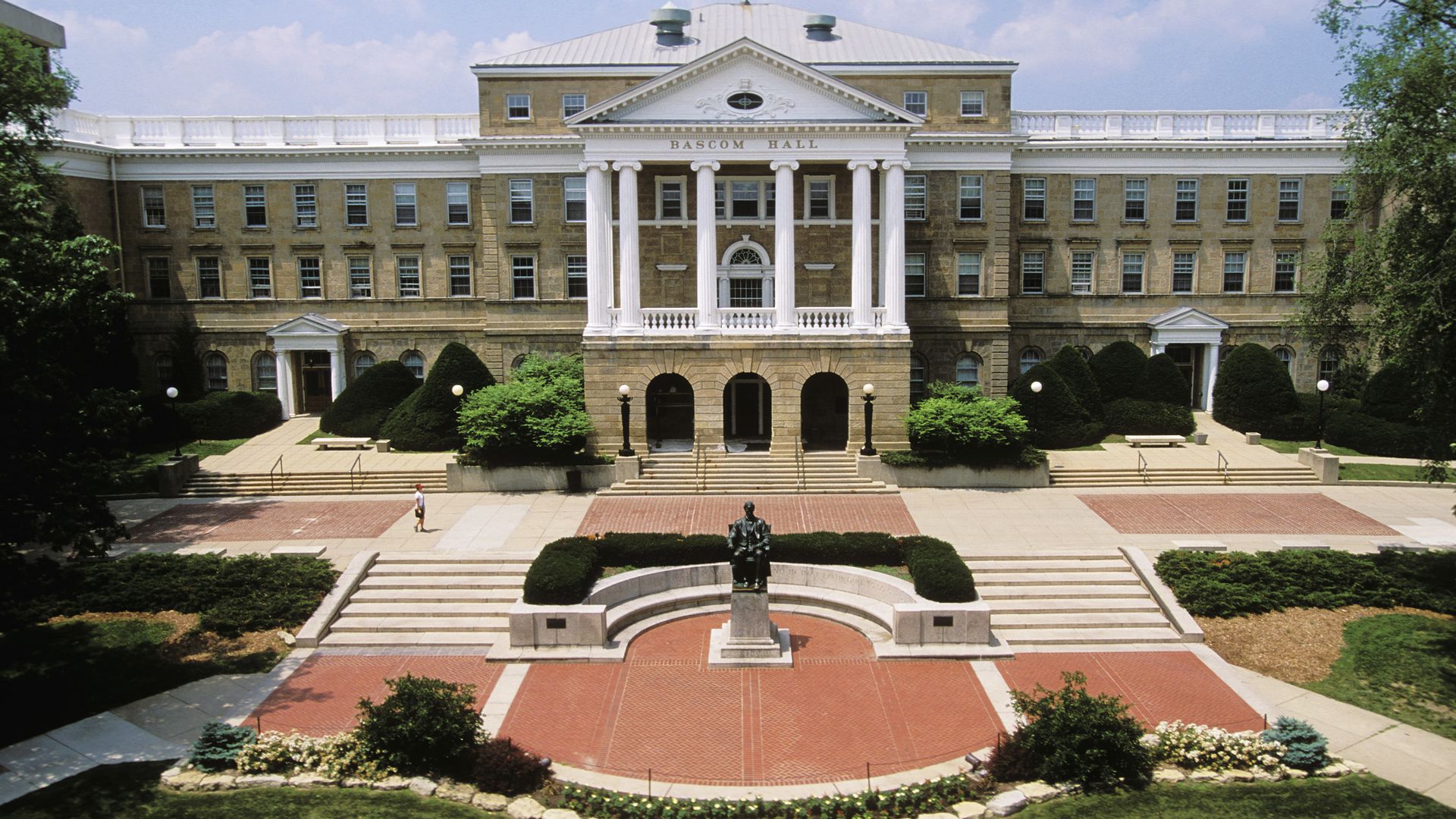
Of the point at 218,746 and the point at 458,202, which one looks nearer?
the point at 218,746

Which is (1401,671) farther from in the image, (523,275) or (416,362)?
(416,362)

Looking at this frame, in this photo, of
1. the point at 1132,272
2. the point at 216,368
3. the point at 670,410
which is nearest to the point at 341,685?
the point at 670,410

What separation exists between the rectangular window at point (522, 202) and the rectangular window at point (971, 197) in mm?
18454

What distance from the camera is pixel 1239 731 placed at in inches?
721

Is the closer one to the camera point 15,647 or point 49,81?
point 15,647

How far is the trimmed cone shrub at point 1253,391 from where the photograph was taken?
40.9 metres

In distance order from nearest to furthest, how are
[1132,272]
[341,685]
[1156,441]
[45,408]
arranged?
[45,408] < [341,685] < [1156,441] < [1132,272]

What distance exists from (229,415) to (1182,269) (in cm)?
4209

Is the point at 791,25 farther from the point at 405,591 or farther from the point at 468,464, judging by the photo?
the point at 405,591

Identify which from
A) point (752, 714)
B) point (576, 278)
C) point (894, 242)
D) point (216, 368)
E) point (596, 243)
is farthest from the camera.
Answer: point (216, 368)

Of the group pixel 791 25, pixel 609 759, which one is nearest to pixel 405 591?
pixel 609 759

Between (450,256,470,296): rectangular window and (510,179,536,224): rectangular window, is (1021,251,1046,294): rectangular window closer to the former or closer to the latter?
(510,179,536,224): rectangular window

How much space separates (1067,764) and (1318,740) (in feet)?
14.9

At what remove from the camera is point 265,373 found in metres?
46.4
